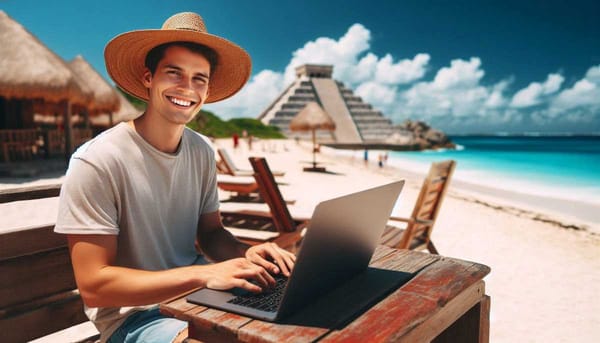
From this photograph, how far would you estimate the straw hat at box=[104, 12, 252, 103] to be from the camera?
1707mm

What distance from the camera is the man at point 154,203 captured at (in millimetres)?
1391

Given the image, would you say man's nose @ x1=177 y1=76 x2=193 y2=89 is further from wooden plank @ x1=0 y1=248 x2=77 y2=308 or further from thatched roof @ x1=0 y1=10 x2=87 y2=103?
thatched roof @ x1=0 y1=10 x2=87 y2=103

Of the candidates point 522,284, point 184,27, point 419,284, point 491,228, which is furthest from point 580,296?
point 184,27

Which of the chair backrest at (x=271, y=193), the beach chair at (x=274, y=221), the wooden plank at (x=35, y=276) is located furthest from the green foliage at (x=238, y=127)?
the wooden plank at (x=35, y=276)

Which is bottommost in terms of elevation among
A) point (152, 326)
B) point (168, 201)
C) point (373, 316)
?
point (152, 326)

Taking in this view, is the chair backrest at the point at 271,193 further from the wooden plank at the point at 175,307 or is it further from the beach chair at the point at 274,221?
the wooden plank at the point at 175,307

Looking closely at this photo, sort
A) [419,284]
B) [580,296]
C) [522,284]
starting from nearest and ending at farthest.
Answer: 1. [419,284]
2. [580,296]
3. [522,284]

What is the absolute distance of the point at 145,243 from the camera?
1.65m

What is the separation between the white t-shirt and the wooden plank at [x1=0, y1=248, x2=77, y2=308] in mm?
312

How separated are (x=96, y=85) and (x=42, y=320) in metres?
16.6

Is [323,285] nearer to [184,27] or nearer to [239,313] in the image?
[239,313]

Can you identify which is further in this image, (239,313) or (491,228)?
(491,228)

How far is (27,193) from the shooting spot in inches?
79.9

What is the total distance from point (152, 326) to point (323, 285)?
0.62 meters
